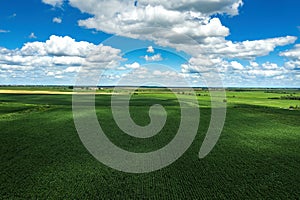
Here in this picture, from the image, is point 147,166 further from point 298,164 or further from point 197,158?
point 298,164

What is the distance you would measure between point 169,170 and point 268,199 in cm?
824

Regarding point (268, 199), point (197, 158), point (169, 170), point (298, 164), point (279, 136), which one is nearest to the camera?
point (268, 199)

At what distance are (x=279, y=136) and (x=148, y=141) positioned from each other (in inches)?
754

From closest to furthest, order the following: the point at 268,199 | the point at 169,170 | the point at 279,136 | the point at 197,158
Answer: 1. the point at 268,199
2. the point at 169,170
3. the point at 197,158
4. the point at 279,136

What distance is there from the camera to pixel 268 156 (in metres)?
27.8

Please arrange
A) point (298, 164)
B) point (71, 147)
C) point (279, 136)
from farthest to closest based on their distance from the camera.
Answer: point (279, 136) → point (71, 147) → point (298, 164)

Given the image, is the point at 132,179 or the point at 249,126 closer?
the point at 132,179

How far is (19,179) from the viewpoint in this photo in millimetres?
19812

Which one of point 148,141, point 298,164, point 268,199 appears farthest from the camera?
point 148,141

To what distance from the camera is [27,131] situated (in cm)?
3922

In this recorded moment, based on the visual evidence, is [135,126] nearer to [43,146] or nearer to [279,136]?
[43,146]

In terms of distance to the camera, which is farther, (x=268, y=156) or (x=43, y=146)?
(x=43, y=146)

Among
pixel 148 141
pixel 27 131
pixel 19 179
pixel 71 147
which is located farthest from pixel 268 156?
pixel 27 131

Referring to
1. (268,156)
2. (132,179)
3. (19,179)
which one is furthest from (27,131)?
(268,156)
